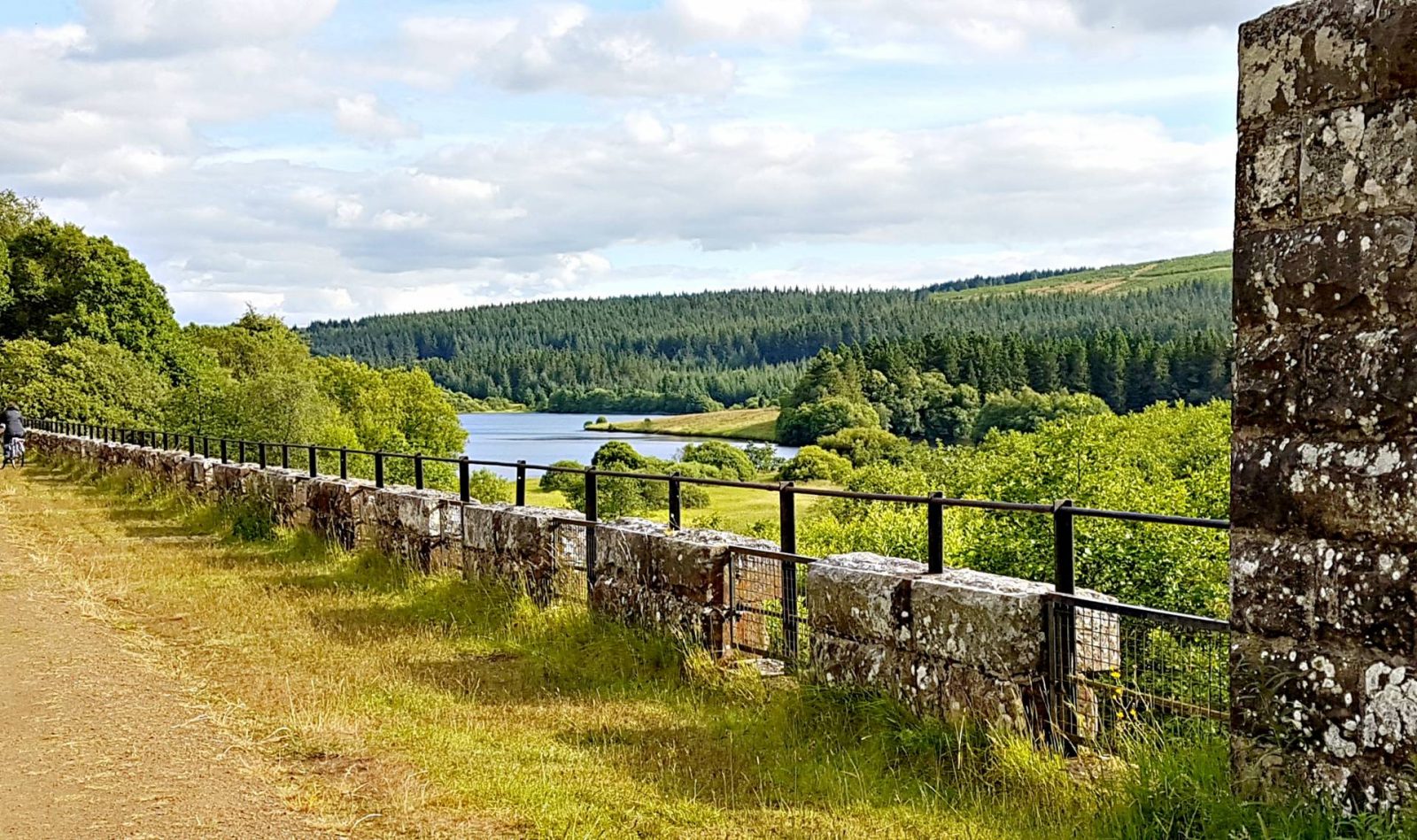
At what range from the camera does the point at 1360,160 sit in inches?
160

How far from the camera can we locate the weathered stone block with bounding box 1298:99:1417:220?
155 inches

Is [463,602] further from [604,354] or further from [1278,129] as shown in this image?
[604,354]

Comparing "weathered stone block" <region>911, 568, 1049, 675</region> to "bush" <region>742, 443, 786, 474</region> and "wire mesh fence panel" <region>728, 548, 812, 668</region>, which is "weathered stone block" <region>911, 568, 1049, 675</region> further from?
"bush" <region>742, 443, 786, 474</region>

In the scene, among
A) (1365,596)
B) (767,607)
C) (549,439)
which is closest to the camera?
(1365,596)

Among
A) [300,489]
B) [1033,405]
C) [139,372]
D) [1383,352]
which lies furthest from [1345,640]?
[1033,405]

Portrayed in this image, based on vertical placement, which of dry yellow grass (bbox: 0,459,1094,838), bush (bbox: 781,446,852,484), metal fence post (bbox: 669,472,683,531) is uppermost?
metal fence post (bbox: 669,472,683,531)

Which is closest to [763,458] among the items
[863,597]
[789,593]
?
[789,593]

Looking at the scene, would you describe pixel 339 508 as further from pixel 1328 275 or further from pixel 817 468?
pixel 817 468

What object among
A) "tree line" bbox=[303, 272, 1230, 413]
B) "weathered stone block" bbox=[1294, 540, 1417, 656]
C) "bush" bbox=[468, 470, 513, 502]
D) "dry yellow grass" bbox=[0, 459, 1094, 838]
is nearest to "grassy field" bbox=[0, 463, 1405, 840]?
"dry yellow grass" bbox=[0, 459, 1094, 838]

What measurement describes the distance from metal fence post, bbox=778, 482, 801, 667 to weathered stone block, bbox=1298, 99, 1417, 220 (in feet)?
12.0

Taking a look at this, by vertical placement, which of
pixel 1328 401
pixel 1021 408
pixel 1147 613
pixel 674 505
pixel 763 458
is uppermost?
pixel 1328 401

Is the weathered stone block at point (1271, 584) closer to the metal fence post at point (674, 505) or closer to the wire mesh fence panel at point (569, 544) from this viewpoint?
the metal fence post at point (674, 505)

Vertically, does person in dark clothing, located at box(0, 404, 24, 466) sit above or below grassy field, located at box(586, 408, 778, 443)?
above

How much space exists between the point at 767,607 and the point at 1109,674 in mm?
2544
